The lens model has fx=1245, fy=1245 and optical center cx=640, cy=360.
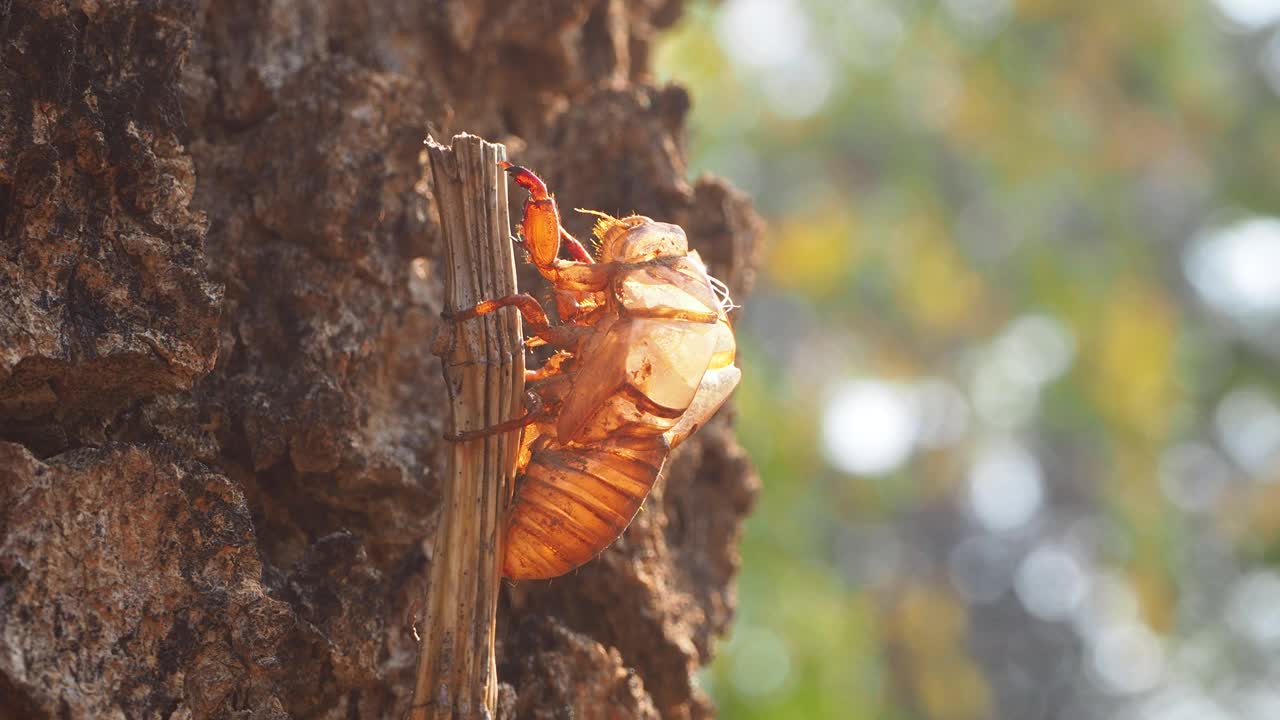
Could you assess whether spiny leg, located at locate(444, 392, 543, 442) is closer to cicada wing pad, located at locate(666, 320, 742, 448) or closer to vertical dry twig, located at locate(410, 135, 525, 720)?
vertical dry twig, located at locate(410, 135, 525, 720)

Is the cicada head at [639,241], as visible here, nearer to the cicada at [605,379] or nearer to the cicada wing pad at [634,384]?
the cicada at [605,379]

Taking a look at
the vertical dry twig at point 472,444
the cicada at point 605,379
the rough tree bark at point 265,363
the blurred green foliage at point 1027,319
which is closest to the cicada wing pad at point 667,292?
the cicada at point 605,379

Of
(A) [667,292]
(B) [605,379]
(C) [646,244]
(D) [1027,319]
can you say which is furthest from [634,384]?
(D) [1027,319]

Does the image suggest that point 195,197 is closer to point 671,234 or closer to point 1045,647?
point 671,234

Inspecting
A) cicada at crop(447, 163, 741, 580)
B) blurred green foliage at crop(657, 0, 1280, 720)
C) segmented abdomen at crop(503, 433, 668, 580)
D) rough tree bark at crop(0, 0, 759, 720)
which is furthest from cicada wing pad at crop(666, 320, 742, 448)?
blurred green foliage at crop(657, 0, 1280, 720)

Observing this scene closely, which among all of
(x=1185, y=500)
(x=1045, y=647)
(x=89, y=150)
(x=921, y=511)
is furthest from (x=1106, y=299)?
(x=89, y=150)

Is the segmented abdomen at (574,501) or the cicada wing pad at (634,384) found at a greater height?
the cicada wing pad at (634,384)
